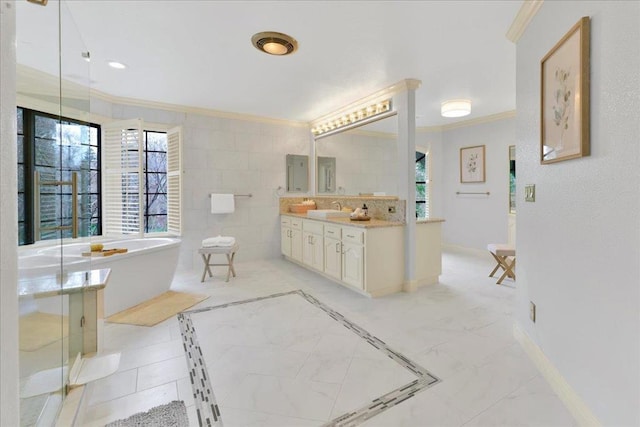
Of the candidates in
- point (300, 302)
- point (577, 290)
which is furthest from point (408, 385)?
point (300, 302)

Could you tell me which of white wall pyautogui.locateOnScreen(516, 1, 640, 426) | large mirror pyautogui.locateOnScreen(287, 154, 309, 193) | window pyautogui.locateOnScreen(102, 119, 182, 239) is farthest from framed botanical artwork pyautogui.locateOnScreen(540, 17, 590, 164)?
window pyautogui.locateOnScreen(102, 119, 182, 239)

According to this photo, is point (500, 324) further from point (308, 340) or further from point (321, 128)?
point (321, 128)

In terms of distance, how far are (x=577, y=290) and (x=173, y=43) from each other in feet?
11.2

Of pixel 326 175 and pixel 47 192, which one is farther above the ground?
pixel 326 175

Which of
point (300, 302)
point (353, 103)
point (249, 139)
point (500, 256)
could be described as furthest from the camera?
point (249, 139)

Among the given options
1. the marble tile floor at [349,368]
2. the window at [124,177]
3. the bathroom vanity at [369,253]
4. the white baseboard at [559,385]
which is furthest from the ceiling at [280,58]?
the white baseboard at [559,385]

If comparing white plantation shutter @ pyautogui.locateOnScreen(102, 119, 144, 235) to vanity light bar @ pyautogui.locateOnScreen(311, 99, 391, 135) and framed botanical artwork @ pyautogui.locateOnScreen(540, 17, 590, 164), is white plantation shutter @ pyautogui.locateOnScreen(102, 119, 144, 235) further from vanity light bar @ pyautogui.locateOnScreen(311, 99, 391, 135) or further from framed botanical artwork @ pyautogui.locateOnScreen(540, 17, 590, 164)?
framed botanical artwork @ pyautogui.locateOnScreen(540, 17, 590, 164)

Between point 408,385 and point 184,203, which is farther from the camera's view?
point 184,203

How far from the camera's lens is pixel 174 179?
4426mm

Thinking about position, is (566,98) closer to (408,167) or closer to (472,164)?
(408,167)

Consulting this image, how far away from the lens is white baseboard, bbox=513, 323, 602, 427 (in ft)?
4.69

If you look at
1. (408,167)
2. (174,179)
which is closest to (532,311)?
(408,167)

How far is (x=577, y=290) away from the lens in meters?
1.53

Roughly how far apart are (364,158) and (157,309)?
3.15 m
